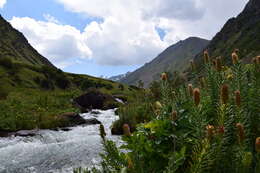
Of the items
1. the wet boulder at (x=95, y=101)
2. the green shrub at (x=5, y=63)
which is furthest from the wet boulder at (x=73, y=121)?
the green shrub at (x=5, y=63)

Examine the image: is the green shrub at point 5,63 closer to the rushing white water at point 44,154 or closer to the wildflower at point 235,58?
the rushing white water at point 44,154

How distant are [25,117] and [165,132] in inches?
783

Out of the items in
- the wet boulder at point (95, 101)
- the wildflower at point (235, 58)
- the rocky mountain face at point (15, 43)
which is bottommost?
the wildflower at point (235, 58)

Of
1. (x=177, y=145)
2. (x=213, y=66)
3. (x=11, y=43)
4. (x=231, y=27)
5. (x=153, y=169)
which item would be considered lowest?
(x=153, y=169)

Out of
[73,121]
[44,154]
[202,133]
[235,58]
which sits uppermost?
[235,58]

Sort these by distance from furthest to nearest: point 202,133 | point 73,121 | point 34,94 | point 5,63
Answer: point 5,63, point 34,94, point 73,121, point 202,133

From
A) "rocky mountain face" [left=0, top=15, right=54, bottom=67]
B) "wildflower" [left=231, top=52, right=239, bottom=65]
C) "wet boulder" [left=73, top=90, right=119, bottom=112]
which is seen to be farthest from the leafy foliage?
"rocky mountain face" [left=0, top=15, right=54, bottom=67]

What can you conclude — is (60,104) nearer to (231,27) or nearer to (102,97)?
(102,97)

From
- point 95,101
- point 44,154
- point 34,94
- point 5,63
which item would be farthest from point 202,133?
point 5,63

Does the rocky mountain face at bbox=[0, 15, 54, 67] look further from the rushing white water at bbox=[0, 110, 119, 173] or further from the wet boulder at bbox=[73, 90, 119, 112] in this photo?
the rushing white water at bbox=[0, 110, 119, 173]

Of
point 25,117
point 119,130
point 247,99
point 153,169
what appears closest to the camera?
point 153,169

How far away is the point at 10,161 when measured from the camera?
1088cm

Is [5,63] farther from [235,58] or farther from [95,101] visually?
[235,58]

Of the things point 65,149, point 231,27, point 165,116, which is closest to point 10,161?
point 65,149
